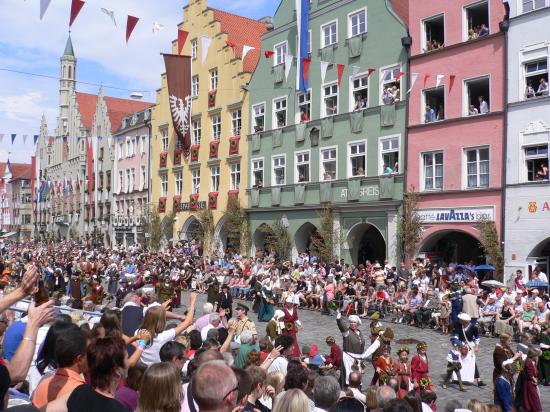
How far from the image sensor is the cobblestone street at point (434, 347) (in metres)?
11.3

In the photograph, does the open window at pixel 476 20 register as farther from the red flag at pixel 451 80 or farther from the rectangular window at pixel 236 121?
the rectangular window at pixel 236 121

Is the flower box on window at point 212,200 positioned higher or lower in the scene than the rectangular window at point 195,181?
lower

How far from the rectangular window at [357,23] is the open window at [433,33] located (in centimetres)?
343

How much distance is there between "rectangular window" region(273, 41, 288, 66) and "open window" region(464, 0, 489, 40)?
11.7m

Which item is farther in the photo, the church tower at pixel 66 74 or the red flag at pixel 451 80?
the church tower at pixel 66 74

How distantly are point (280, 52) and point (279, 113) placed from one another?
3.54m

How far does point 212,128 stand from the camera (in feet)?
131

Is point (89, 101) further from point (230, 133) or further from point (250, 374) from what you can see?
point (250, 374)

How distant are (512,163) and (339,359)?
14969 millimetres

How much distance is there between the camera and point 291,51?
32.9 metres

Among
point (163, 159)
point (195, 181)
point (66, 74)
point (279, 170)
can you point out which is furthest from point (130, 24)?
point (66, 74)

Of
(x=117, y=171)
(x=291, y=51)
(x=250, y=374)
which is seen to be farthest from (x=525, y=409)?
(x=117, y=171)

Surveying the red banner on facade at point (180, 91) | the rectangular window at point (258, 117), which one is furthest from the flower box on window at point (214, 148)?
the rectangular window at point (258, 117)

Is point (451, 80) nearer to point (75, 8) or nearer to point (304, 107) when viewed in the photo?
point (304, 107)
